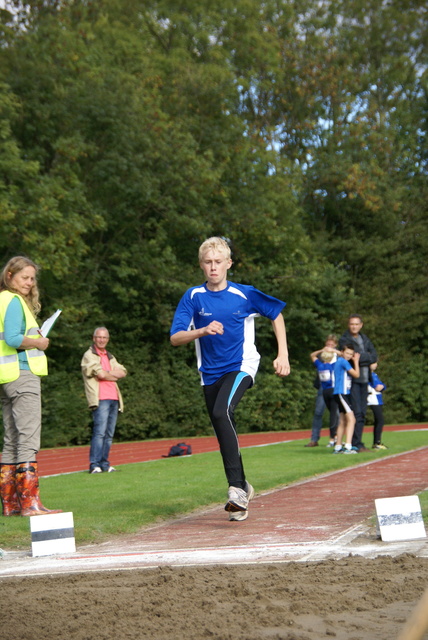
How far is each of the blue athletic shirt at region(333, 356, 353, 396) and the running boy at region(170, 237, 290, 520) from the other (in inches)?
304

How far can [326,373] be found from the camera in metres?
17.1

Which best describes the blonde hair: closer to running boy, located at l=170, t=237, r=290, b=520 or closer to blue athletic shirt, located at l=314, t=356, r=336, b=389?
running boy, located at l=170, t=237, r=290, b=520

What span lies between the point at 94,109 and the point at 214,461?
48.1ft

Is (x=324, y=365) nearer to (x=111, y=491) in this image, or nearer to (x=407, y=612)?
(x=111, y=491)

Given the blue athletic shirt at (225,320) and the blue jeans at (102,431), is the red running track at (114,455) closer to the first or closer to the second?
the blue jeans at (102,431)

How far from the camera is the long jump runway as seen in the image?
17.3 ft

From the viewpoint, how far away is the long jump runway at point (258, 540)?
5.28 m

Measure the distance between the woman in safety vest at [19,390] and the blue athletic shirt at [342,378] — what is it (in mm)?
7803

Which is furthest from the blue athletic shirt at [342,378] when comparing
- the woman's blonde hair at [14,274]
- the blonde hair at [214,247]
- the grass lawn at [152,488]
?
the blonde hair at [214,247]

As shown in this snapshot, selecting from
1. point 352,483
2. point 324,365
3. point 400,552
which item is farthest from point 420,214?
point 400,552

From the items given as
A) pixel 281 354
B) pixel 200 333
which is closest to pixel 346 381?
pixel 281 354

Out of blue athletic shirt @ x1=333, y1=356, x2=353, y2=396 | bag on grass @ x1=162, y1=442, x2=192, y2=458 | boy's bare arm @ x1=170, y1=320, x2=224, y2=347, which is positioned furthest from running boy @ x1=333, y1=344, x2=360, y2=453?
boy's bare arm @ x1=170, y1=320, x2=224, y2=347

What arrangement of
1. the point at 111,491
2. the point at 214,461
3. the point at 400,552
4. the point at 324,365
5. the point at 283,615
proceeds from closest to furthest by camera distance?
the point at 283,615 → the point at 400,552 → the point at 111,491 → the point at 214,461 → the point at 324,365

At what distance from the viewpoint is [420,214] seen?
38.4m
